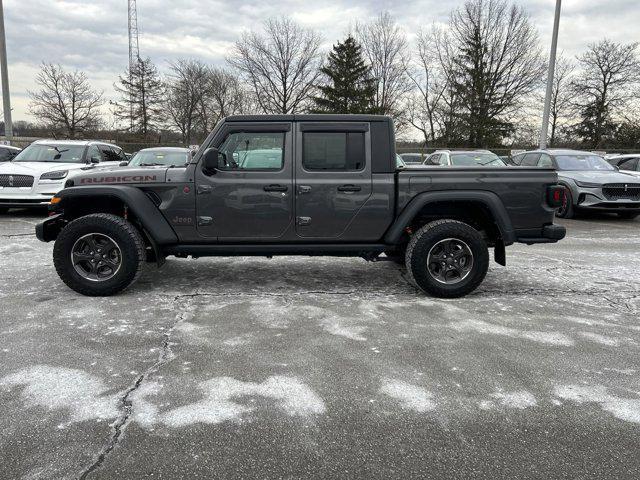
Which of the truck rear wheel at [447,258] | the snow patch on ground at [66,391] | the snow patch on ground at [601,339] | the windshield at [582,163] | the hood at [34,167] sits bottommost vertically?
the snow patch on ground at [66,391]

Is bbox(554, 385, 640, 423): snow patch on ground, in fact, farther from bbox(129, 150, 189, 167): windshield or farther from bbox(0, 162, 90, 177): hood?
bbox(0, 162, 90, 177): hood

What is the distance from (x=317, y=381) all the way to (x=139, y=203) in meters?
2.75

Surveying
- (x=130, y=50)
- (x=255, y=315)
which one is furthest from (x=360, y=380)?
(x=130, y=50)

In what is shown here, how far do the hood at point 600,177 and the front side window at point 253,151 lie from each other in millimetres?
8973

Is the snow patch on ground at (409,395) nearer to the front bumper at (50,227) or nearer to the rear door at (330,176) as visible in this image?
the rear door at (330,176)

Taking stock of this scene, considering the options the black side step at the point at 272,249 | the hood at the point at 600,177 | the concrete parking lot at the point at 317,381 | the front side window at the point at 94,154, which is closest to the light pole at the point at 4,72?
the front side window at the point at 94,154

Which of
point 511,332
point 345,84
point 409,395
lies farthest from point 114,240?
point 345,84

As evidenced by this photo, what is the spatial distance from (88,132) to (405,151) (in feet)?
87.1

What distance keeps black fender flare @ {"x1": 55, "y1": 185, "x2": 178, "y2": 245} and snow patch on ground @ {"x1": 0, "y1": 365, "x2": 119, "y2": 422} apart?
1.82 meters

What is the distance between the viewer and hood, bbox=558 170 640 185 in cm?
1076

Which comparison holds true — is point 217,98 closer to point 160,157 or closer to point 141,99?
point 141,99

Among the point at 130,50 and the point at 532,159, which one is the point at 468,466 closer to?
the point at 532,159

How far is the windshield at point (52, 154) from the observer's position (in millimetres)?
11016

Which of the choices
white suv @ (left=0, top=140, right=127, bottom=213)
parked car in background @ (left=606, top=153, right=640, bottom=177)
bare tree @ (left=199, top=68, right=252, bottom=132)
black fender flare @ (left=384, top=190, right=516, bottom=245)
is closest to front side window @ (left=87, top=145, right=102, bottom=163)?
white suv @ (left=0, top=140, right=127, bottom=213)
